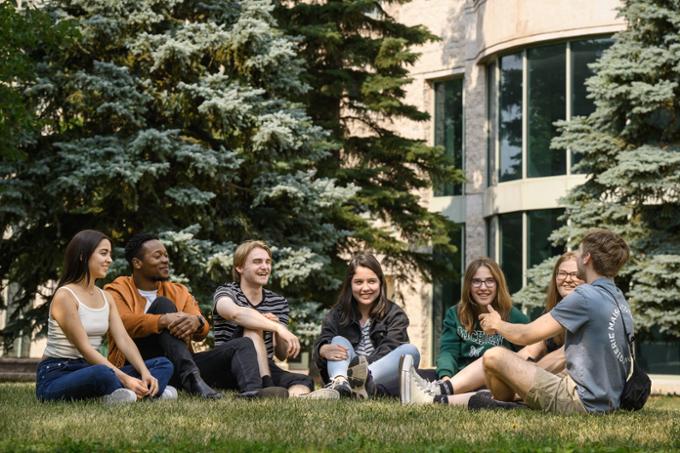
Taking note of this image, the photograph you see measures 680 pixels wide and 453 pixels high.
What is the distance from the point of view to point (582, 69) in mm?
21172

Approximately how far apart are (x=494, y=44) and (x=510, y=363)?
1630 centimetres

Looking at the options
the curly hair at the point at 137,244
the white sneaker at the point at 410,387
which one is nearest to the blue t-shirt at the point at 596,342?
the white sneaker at the point at 410,387

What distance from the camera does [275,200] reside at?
17.4 m

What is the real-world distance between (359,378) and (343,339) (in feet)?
1.60

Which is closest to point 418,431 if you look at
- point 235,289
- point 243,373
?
point 243,373

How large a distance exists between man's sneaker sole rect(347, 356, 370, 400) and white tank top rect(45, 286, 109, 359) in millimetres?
2073

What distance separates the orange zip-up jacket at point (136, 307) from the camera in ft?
28.5

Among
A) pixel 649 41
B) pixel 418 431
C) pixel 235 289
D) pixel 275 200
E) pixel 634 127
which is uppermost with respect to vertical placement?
pixel 649 41

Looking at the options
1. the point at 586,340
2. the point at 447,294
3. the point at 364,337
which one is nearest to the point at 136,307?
the point at 364,337

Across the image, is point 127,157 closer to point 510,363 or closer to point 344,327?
point 344,327

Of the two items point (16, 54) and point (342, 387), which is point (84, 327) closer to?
point (342, 387)

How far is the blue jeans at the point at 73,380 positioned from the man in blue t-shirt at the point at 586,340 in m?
2.79

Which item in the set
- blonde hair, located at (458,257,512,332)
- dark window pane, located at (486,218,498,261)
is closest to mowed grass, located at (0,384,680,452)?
blonde hair, located at (458,257,512,332)

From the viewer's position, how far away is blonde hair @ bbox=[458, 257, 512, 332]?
29.9 ft
